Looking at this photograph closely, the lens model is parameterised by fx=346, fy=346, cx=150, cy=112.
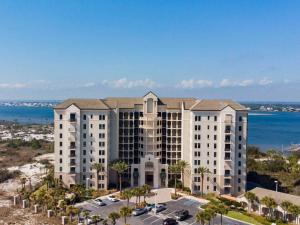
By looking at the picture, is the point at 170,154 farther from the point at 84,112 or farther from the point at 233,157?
the point at 84,112

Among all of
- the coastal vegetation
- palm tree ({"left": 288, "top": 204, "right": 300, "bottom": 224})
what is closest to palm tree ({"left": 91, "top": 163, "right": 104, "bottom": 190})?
the coastal vegetation

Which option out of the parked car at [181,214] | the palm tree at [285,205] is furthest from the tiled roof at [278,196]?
the parked car at [181,214]

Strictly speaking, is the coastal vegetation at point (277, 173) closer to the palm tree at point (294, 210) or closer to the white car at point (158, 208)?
the palm tree at point (294, 210)

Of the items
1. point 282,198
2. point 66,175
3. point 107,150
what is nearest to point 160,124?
point 107,150

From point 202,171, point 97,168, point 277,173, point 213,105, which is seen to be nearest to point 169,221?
point 202,171

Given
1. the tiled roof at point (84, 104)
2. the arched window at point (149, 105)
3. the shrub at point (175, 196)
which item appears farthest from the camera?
the arched window at point (149, 105)

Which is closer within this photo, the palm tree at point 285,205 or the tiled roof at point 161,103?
the palm tree at point 285,205

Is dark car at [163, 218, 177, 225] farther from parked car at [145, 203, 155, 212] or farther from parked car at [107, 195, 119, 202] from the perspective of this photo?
parked car at [107, 195, 119, 202]
